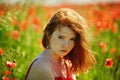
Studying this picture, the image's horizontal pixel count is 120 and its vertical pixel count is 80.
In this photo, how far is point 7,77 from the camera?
4426mm

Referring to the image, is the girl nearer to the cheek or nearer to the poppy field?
the cheek

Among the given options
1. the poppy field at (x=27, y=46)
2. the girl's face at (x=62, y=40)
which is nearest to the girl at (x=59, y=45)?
the girl's face at (x=62, y=40)

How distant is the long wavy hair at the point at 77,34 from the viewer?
159 inches

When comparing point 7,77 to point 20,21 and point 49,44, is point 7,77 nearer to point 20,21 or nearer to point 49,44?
point 49,44

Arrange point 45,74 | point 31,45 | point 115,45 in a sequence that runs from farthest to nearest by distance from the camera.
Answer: point 115,45, point 31,45, point 45,74

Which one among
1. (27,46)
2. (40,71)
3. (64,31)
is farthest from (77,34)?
(27,46)

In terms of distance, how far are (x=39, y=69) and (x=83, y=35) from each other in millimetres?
463

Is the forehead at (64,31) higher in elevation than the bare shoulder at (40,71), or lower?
higher

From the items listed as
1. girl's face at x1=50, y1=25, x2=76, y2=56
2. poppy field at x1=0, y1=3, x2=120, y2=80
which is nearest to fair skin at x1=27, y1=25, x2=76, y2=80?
girl's face at x1=50, y1=25, x2=76, y2=56

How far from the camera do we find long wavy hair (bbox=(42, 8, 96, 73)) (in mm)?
4039

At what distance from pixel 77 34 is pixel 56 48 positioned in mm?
227

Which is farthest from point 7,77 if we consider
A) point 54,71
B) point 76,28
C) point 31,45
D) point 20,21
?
point 20,21

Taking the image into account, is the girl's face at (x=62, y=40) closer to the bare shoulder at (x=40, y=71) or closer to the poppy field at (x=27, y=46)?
the bare shoulder at (x=40, y=71)

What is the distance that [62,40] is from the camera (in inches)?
157
